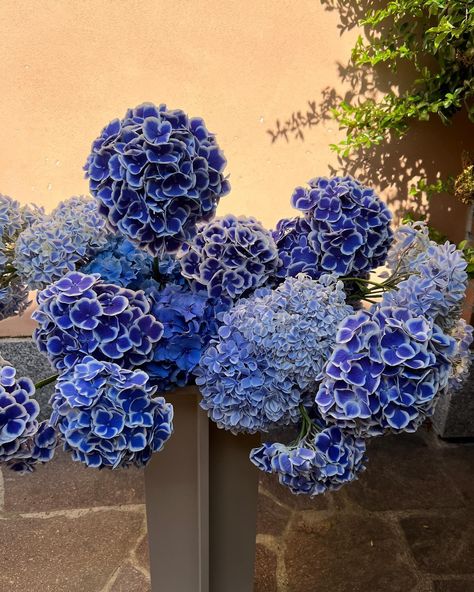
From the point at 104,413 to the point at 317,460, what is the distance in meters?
0.33

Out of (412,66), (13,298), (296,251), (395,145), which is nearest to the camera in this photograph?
(296,251)

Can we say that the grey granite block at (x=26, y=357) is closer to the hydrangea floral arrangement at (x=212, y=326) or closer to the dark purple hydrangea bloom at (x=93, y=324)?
the hydrangea floral arrangement at (x=212, y=326)

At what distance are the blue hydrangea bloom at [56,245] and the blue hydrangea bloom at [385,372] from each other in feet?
1.67

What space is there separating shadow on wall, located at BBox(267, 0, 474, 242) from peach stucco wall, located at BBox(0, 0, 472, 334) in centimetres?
4

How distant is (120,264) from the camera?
1.02 metres

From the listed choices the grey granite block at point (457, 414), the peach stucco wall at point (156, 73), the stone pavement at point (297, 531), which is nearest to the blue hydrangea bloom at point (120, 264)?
the stone pavement at point (297, 531)

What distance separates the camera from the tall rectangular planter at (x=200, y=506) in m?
1.14

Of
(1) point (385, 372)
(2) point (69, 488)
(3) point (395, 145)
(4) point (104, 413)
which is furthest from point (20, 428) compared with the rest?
(3) point (395, 145)

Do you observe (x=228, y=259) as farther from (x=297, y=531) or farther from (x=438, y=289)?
(x=297, y=531)

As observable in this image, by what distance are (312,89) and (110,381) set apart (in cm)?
216

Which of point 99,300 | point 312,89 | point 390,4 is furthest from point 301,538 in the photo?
point 390,4

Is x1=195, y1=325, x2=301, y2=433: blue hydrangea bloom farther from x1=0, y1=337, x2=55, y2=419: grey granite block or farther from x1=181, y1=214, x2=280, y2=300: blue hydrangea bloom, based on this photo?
x1=0, y1=337, x2=55, y2=419: grey granite block

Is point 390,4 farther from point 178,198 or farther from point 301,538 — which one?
point 301,538

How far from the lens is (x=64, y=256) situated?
102 centimetres
